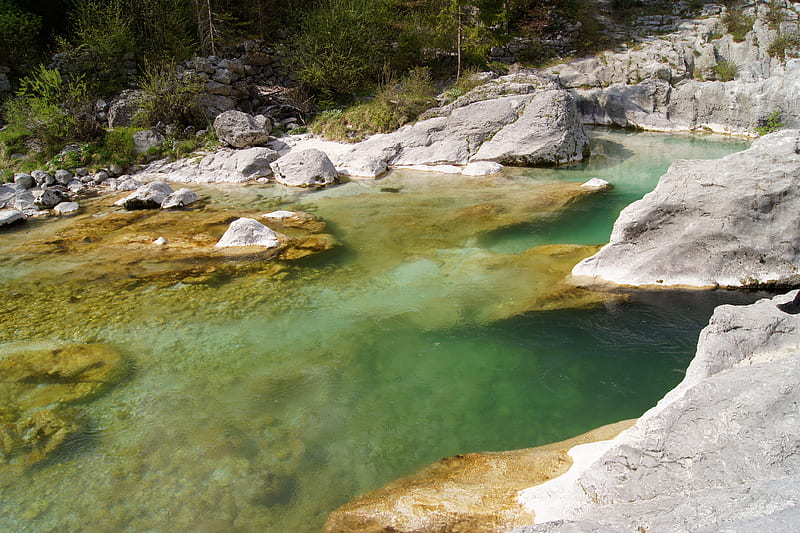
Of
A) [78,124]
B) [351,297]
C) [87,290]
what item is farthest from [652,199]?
[78,124]

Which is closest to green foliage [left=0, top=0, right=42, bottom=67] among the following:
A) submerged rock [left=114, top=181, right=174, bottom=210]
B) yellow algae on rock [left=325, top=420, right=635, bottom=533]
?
submerged rock [left=114, top=181, right=174, bottom=210]

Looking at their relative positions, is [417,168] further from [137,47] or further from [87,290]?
[137,47]

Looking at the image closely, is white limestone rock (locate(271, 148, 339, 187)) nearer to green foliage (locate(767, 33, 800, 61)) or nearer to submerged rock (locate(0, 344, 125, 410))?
submerged rock (locate(0, 344, 125, 410))

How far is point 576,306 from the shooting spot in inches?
283

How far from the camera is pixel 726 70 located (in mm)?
22906

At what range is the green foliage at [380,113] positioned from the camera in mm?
18141

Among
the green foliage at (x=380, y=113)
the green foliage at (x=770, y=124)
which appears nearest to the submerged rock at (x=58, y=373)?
the green foliage at (x=380, y=113)

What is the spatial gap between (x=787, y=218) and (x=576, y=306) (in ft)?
11.2

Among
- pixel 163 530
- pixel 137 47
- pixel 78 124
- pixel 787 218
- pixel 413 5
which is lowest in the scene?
pixel 163 530

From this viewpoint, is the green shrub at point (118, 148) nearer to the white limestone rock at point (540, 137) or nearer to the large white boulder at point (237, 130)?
the large white boulder at point (237, 130)

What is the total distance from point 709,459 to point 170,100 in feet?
66.7

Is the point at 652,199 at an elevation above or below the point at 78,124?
below

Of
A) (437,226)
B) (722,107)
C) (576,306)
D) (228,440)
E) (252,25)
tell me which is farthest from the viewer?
(252,25)

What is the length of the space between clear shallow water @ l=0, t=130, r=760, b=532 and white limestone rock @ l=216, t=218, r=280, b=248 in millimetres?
1084
